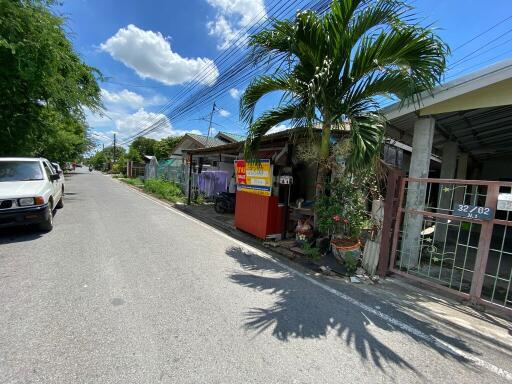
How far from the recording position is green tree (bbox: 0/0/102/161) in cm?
684

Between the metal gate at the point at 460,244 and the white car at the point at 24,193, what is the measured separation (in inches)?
285

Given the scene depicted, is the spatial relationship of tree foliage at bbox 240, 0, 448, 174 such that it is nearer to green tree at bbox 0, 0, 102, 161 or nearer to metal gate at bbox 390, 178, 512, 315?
metal gate at bbox 390, 178, 512, 315

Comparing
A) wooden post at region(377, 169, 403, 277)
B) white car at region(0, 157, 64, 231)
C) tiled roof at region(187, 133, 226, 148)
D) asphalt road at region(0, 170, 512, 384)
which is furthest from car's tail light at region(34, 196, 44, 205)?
tiled roof at region(187, 133, 226, 148)

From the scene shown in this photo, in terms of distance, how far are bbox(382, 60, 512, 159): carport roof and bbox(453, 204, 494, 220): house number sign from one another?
209 centimetres

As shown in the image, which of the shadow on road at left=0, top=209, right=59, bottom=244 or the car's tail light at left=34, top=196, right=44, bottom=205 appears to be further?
the car's tail light at left=34, top=196, right=44, bottom=205

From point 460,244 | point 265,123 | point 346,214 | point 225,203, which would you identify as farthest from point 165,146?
point 460,244

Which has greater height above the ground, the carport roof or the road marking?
the carport roof

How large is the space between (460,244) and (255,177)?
472cm

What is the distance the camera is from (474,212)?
3867 mm

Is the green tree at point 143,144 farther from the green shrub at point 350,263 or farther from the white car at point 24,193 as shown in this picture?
the green shrub at point 350,263

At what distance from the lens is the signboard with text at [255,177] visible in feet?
22.9

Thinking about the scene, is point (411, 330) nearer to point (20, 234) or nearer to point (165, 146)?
point (20, 234)

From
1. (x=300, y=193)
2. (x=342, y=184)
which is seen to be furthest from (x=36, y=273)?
(x=300, y=193)

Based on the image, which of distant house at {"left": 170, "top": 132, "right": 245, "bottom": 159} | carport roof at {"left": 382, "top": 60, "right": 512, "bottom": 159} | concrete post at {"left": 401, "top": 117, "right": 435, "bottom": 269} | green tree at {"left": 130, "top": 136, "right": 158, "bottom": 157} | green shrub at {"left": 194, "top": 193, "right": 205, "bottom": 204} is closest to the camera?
carport roof at {"left": 382, "top": 60, "right": 512, "bottom": 159}
